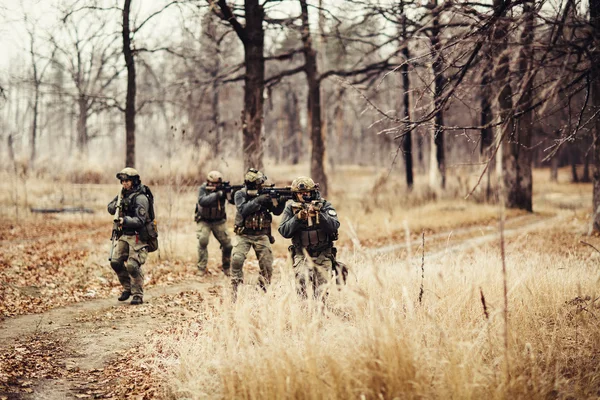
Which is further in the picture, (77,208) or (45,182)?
(45,182)

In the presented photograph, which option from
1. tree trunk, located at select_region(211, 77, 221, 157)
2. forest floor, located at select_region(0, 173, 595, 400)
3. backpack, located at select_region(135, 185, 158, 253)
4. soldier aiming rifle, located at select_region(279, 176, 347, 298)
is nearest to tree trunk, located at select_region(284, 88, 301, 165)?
tree trunk, located at select_region(211, 77, 221, 157)

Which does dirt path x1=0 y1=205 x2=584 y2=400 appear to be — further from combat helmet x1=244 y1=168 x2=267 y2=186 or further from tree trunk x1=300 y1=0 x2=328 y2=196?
tree trunk x1=300 y1=0 x2=328 y2=196

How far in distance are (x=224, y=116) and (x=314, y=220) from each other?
131 feet

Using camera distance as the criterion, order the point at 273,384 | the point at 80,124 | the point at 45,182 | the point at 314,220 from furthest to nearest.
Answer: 1. the point at 80,124
2. the point at 45,182
3. the point at 314,220
4. the point at 273,384

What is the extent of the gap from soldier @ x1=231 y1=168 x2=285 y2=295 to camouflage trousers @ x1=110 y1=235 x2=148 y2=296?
1322mm

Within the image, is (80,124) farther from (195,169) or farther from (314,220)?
(314,220)

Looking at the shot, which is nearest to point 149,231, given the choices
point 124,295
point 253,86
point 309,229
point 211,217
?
point 124,295

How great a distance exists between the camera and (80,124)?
2817cm

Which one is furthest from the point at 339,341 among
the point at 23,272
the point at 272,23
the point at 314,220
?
the point at 272,23

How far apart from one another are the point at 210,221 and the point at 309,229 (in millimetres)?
3921

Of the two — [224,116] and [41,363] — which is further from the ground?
[224,116]

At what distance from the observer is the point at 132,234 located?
7371 millimetres

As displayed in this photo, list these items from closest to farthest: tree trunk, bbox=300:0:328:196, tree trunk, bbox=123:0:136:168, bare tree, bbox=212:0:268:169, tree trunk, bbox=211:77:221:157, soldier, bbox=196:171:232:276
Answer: soldier, bbox=196:171:232:276, bare tree, bbox=212:0:268:169, tree trunk, bbox=123:0:136:168, tree trunk, bbox=211:77:221:157, tree trunk, bbox=300:0:328:196

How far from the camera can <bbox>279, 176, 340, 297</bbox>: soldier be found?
554cm
